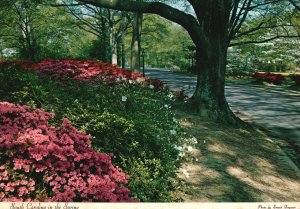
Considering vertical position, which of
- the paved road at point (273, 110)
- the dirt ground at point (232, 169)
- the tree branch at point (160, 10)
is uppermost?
the tree branch at point (160, 10)

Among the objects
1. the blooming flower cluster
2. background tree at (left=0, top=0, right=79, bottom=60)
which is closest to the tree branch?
the blooming flower cluster

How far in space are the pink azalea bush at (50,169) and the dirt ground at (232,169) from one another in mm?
1483

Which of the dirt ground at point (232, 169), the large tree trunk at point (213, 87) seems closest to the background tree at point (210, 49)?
the large tree trunk at point (213, 87)

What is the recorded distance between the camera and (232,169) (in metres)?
6.78

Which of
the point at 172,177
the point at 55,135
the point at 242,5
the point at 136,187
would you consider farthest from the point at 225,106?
the point at 55,135

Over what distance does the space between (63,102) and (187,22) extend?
4191mm

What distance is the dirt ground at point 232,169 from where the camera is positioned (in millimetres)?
5711

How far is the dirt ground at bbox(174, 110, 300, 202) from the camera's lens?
225 inches

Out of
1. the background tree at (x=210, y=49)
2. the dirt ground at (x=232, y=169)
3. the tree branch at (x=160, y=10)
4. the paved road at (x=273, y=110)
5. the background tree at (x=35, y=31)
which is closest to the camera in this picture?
the dirt ground at (x=232, y=169)

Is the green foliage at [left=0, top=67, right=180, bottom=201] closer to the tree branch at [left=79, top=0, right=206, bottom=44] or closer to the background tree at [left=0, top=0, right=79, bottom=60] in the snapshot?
the tree branch at [left=79, top=0, right=206, bottom=44]

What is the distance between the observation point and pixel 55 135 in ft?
14.9

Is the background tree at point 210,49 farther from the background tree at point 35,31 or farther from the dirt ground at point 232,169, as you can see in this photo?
the background tree at point 35,31

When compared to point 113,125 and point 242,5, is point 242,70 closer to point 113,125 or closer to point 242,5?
point 242,5

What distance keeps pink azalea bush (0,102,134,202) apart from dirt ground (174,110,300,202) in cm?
148
